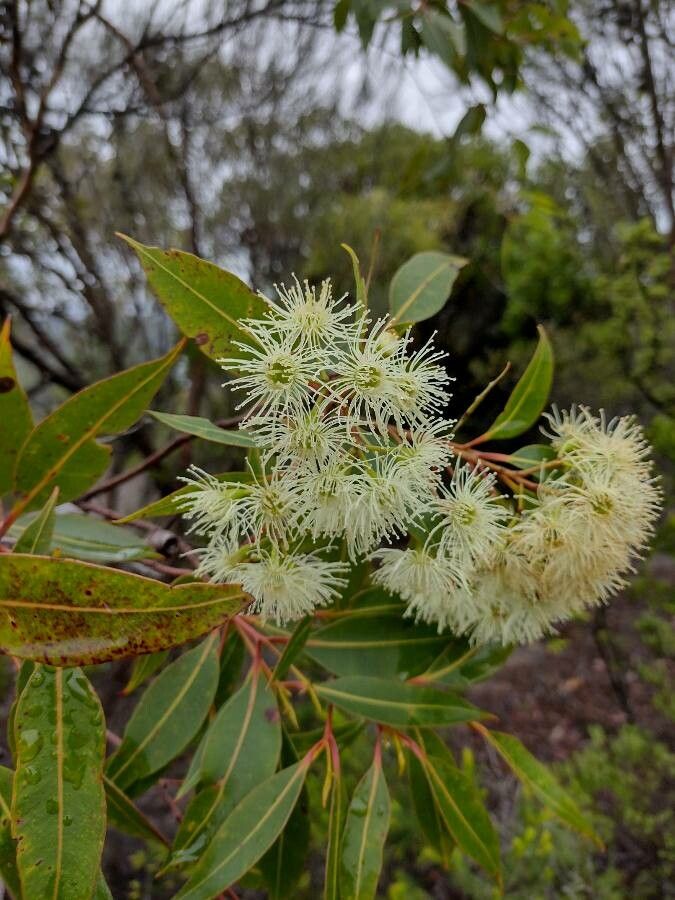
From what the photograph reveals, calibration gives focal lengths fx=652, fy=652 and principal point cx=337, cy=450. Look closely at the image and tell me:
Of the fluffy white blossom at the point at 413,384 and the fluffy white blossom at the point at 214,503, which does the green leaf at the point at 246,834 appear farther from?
the fluffy white blossom at the point at 413,384

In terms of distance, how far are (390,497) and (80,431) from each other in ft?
1.36

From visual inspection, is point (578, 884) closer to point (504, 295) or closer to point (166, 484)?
point (166, 484)

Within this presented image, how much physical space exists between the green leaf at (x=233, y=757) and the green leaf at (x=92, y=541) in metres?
0.21

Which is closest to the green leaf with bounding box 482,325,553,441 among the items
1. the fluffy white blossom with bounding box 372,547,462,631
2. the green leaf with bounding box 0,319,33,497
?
the fluffy white blossom with bounding box 372,547,462,631

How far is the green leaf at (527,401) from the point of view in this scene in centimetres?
73

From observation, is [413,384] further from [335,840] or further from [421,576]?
[335,840]

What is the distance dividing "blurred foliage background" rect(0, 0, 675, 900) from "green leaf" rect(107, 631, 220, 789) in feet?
1.92

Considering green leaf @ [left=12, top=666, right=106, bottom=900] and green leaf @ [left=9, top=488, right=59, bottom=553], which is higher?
green leaf @ [left=9, top=488, right=59, bottom=553]

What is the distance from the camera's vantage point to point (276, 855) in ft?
2.58

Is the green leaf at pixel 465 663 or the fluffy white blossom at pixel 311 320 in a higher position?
the fluffy white blossom at pixel 311 320

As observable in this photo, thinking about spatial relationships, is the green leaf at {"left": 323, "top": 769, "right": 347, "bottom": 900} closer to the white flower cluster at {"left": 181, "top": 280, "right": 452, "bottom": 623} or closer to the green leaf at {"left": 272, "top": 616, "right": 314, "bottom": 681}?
the green leaf at {"left": 272, "top": 616, "right": 314, "bottom": 681}

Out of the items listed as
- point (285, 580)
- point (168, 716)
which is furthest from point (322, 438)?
point (168, 716)

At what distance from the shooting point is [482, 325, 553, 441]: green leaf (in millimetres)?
734

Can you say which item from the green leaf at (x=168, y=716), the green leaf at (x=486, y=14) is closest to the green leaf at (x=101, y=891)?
the green leaf at (x=168, y=716)
